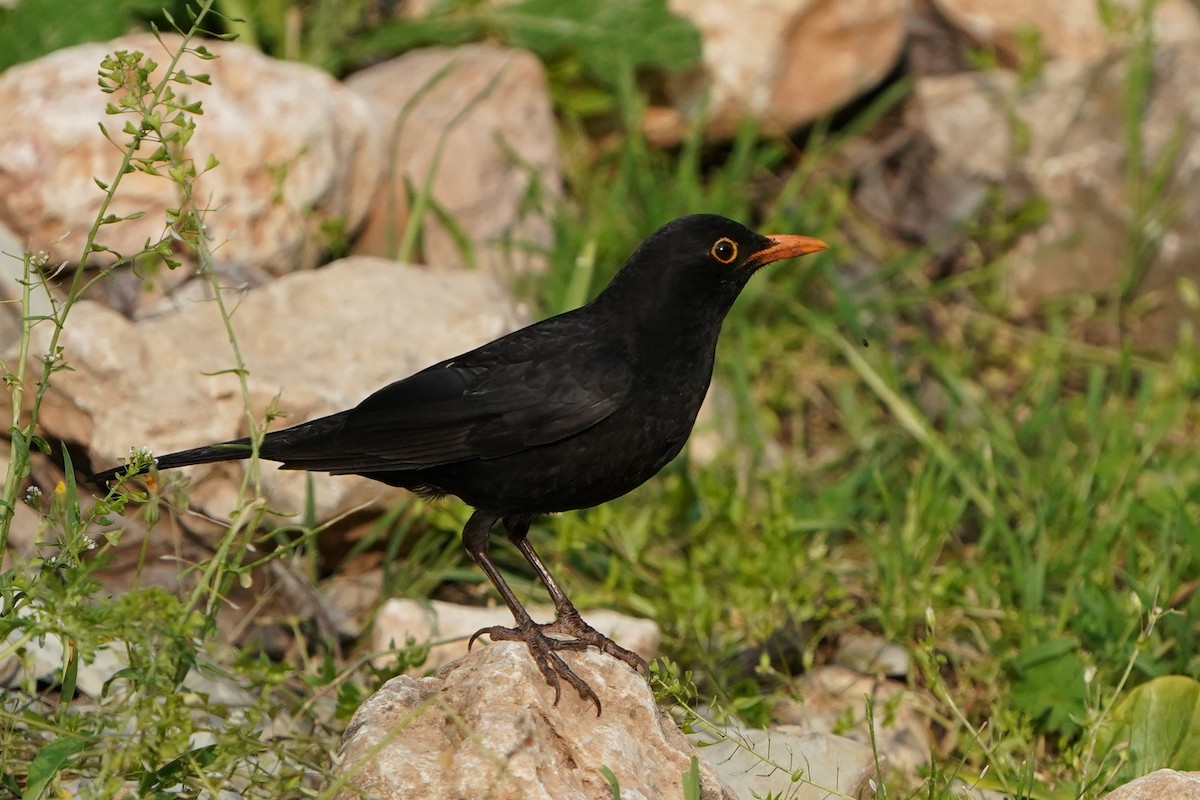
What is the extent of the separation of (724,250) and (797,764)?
5.15 ft

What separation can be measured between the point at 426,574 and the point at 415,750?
2.27 m

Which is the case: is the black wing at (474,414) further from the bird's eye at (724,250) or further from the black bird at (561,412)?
the bird's eye at (724,250)

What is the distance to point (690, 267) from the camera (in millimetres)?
4617

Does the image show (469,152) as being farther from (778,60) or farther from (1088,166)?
(1088,166)

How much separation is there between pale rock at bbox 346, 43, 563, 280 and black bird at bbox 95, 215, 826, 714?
2.63 meters

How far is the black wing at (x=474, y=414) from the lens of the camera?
428 centimetres

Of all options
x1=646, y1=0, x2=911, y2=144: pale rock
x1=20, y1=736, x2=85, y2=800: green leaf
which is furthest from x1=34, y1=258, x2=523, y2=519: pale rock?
x1=646, y1=0, x2=911, y2=144: pale rock

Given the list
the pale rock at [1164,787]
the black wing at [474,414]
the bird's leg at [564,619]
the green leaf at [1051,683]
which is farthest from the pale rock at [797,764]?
the black wing at [474,414]

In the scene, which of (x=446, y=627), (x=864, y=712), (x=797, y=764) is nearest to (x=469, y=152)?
(x=446, y=627)

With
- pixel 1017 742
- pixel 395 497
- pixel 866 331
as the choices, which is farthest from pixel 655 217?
pixel 1017 742

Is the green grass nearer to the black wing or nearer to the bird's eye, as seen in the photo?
the black wing

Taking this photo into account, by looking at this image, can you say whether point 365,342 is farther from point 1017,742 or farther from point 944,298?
point 944,298

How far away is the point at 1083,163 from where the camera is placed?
8156mm

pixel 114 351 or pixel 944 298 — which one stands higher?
pixel 114 351
